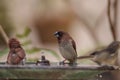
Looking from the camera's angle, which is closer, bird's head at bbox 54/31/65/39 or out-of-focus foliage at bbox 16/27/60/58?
bird's head at bbox 54/31/65/39

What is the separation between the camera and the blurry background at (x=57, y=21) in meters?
3.57

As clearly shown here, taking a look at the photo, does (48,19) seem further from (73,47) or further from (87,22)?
(73,47)

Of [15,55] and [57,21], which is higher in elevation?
[57,21]

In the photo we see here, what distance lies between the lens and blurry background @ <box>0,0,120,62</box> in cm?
357

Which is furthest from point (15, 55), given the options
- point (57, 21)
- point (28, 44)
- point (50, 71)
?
point (57, 21)

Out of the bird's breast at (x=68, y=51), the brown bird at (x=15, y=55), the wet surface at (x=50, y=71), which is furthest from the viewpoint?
the bird's breast at (x=68, y=51)

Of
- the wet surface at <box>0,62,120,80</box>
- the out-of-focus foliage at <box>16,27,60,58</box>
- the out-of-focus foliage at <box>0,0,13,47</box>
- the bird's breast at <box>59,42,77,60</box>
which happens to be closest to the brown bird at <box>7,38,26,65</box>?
the wet surface at <box>0,62,120,80</box>

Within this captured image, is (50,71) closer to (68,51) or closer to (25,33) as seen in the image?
(68,51)

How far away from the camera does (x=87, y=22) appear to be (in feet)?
11.8

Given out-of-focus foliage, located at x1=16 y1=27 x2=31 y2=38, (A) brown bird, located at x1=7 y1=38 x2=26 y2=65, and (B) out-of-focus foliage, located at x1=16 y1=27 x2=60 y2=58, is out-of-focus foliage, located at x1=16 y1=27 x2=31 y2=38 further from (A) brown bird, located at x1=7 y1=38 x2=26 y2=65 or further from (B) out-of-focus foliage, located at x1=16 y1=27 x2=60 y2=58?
(A) brown bird, located at x1=7 y1=38 x2=26 y2=65

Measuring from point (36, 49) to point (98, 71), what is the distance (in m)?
1.69

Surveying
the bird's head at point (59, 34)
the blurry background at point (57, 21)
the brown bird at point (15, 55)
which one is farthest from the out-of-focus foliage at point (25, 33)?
the brown bird at point (15, 55)

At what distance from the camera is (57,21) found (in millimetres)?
3652

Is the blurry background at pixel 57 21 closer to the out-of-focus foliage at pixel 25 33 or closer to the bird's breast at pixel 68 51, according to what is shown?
the out-of-focus foliage at pixel 25 33
